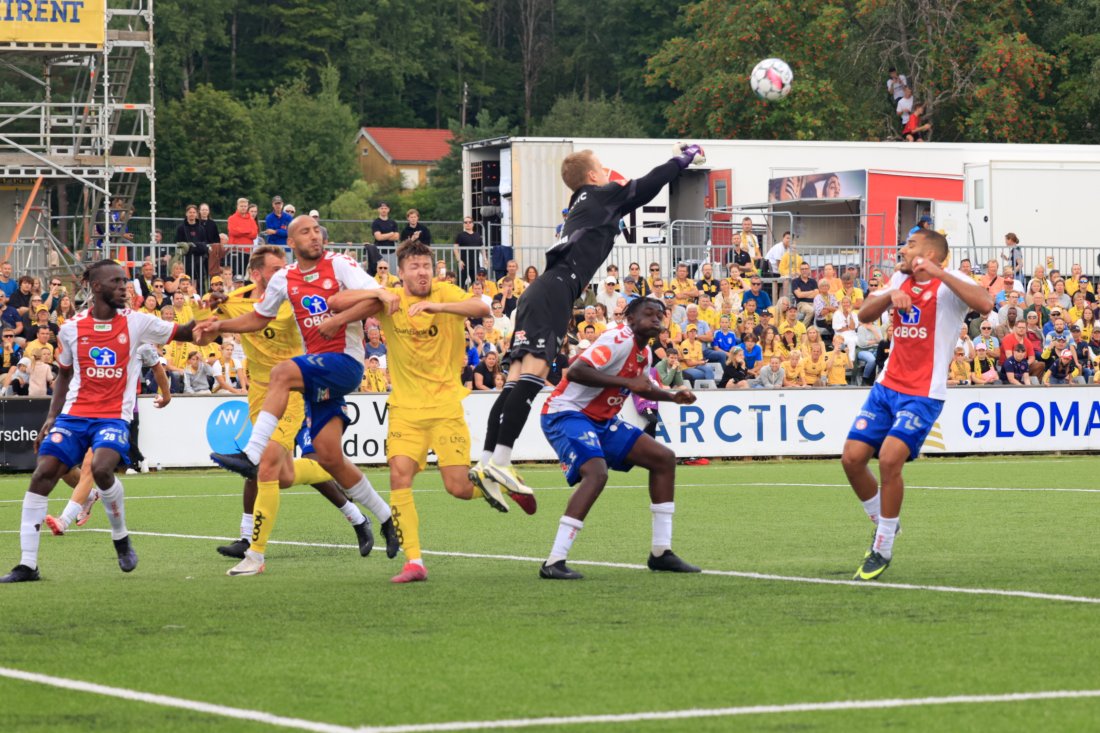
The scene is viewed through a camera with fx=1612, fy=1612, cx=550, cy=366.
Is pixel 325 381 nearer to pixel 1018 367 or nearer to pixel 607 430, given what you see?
pixel 607 430

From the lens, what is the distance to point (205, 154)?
65.9 metres

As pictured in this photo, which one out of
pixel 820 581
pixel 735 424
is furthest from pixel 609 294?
pixel 820 581

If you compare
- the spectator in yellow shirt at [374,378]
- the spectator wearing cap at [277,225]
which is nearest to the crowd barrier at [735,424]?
the spectator in yellow shirt at [374,378]

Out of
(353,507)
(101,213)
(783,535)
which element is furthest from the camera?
(101,213)

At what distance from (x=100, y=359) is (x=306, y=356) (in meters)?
1.33

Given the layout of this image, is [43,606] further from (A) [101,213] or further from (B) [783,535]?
(A) [101,213]

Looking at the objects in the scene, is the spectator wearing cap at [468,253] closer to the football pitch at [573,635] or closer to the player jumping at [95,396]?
the football pitch at [573,635]

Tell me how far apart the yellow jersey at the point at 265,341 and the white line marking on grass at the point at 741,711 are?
627 cm

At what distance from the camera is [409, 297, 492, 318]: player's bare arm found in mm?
9796

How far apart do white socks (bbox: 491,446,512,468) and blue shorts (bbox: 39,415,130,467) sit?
7.99ft

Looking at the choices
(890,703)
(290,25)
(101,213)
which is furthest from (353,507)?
(290,25)

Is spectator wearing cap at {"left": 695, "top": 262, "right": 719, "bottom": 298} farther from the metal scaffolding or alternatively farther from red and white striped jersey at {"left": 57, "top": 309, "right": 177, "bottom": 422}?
red and white striped jersey at {"left": 57, "top": 309, "right": 177, "bottom": 422}

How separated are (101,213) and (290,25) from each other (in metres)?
45.7

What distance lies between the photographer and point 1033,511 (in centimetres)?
1491
